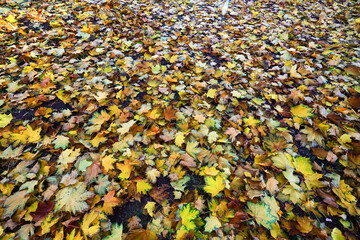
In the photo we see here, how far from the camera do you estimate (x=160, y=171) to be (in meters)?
1.55

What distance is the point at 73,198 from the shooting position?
1308mm

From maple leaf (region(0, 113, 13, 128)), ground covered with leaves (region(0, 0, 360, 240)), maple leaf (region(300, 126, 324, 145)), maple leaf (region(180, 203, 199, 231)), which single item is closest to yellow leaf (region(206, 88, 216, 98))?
ground covered with leaves (region(0, 0, 360, 240))

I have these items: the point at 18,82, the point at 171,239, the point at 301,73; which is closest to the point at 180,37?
the point at 301,73

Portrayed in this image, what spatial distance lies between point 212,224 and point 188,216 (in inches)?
7.2

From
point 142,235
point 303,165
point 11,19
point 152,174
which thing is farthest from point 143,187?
point 11,19

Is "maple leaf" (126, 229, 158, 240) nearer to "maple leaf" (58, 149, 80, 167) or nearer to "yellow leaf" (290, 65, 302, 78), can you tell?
"maple leaf" (58, 149, 80, 167)

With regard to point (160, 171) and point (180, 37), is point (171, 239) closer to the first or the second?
point (160, 171)

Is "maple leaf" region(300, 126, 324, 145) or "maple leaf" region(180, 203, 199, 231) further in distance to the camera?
"maple leaf" region(300, 126, 324, 145)

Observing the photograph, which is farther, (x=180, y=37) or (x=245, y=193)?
(x=180, y=37)

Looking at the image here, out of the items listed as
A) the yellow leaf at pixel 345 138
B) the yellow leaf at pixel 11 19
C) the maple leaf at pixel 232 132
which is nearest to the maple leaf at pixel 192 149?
the maple leaf at pixel 232 132

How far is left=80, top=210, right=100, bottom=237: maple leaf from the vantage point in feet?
3.88

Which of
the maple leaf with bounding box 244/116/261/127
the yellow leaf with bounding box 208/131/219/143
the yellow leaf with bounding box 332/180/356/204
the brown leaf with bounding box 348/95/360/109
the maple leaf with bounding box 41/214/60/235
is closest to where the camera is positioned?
the maple leaf with bounding box 41/214/60/235

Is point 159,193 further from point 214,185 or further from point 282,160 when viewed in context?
point 282,160

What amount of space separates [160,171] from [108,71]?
174 centimetres
